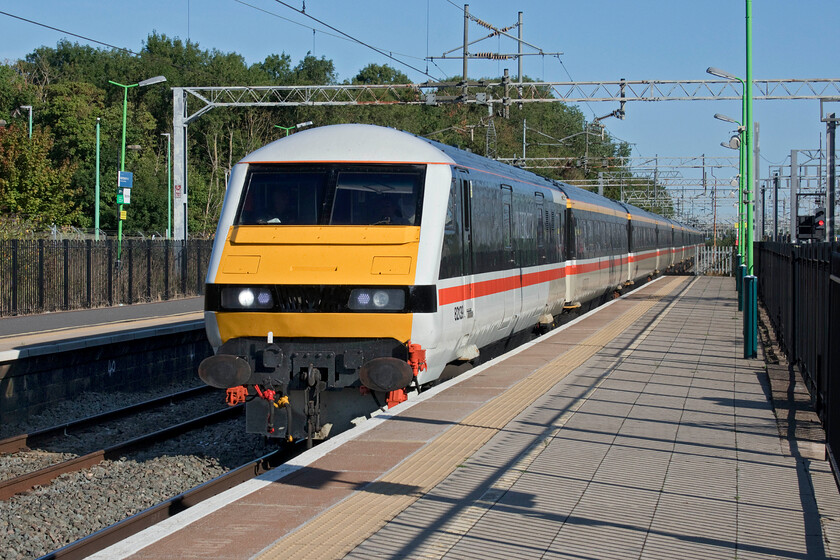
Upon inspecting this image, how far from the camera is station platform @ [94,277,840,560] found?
238 inches

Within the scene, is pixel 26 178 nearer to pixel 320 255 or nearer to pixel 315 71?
pixel 320 255

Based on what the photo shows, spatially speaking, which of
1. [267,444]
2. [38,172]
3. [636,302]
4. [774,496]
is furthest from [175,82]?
[774,496]

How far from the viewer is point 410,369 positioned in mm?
9242

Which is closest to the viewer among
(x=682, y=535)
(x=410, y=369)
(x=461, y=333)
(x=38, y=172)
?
(x=682, y=535)

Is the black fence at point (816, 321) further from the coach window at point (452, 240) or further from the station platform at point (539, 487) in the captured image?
the coach window at point (452, 240)

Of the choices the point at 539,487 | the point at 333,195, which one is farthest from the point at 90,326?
the point at 539,487

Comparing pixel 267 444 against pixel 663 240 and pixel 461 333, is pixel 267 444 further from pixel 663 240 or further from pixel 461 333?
pixel 663 240

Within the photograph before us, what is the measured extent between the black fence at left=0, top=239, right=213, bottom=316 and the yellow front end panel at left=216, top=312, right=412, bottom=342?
1528cm

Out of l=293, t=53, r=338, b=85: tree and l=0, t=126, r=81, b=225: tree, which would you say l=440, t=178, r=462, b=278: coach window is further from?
l=293, t=53, r=338, b=85: tree

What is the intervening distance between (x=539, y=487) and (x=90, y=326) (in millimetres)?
15558

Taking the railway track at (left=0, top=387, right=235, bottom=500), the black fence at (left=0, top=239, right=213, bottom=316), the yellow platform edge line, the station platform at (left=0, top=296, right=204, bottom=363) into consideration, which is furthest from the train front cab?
the black fence at (left=0, top=239, right=213, bottom=316)

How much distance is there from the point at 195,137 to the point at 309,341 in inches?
2449

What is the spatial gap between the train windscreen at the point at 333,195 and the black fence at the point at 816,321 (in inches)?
163

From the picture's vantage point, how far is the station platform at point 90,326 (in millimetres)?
15703
